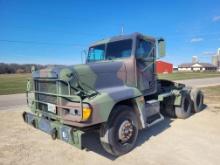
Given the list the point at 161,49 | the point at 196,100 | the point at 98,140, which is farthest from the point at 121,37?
the point at 196,100

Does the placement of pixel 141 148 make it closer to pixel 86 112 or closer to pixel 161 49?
pixel 86 112

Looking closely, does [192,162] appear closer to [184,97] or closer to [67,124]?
[67,124]

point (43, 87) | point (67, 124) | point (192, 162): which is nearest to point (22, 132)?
point (43, 87)

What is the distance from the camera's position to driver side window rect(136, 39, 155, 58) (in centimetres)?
527

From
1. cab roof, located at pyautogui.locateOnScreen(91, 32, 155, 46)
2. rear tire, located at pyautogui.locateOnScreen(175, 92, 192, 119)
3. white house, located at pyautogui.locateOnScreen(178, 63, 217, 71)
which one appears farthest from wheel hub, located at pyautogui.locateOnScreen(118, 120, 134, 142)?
white house, located at pyautogui.locateOnScreen(178, 63, 217, 71)

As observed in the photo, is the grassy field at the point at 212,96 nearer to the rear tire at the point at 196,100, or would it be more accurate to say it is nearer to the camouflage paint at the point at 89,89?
the rear tire at the point at 196,100

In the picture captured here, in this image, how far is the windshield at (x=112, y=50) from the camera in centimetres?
520

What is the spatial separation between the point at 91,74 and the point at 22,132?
3290mm

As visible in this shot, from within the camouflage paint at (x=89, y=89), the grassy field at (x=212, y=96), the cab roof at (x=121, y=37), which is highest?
the cab roof at (x=121, y=37)

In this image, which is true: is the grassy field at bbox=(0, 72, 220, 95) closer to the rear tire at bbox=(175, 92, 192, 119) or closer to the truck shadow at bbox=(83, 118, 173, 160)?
the truck shadow at bbox=(83, 118, 173, 160)

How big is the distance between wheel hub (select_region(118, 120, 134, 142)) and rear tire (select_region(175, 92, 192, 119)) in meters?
3.10

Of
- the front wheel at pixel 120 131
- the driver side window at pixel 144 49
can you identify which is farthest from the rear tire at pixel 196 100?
the front wheel at pixel 120 131

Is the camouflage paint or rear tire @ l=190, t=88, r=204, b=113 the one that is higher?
the camouflage paint

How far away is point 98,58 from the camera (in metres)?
5.75
